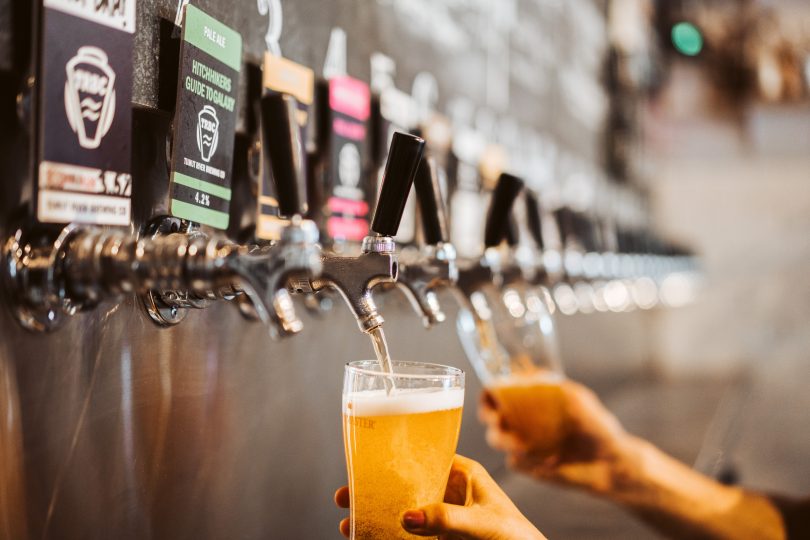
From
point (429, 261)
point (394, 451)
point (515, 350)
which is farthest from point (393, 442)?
point (515, 350)

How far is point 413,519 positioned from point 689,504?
1.38 metres

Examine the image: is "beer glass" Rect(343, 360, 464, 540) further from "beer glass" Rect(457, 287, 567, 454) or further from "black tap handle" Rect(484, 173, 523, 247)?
"beer glass" Rect(457, 287, 567, 454)

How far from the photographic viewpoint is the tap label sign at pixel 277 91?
1.12 meters

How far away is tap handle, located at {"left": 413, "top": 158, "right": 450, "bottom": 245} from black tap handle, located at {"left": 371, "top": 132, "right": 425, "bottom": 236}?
202 millimetres

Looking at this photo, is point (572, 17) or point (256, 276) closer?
point (256, 276)

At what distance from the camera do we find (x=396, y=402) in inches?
33.0

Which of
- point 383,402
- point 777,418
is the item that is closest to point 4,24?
point 383,402

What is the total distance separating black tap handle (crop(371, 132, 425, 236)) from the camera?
81 centimetres

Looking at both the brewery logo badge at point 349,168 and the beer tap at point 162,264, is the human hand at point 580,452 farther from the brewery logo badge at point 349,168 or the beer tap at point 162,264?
the beer tap at point 162,264

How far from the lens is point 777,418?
A: 3854 millimetres

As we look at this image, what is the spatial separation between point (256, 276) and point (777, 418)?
3.73 meters

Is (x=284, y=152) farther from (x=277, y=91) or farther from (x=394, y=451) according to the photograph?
(x=277, y=91)

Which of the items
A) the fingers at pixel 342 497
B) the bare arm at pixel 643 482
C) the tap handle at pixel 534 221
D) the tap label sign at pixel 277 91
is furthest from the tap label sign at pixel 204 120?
the bare arm at pixel 643 482

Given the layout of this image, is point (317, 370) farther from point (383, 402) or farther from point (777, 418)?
point (777, 418)
